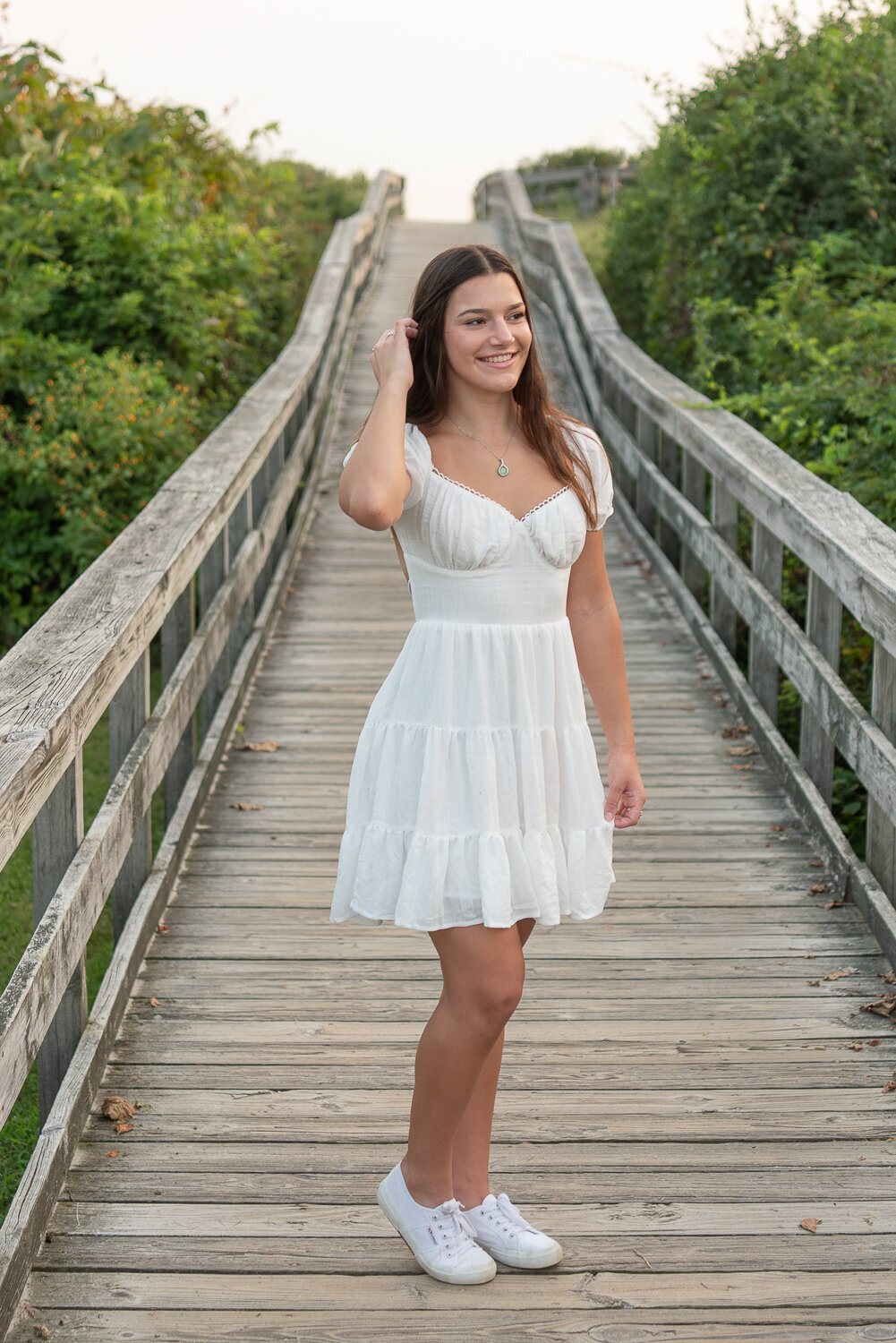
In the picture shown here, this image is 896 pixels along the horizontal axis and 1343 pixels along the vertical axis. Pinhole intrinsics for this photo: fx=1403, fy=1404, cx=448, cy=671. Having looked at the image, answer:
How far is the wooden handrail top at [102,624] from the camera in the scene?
2.30 meters

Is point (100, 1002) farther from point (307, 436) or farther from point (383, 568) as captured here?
point (307, 436)

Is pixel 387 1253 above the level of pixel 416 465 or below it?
below

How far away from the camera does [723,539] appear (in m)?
5.65

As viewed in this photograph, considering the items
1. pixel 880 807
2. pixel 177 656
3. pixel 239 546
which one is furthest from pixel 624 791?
pixel 239 546

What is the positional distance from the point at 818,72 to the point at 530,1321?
8.69 metres

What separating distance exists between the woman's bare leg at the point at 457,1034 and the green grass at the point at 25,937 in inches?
48.5

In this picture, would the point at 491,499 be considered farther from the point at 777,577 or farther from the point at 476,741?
the point at 777,577

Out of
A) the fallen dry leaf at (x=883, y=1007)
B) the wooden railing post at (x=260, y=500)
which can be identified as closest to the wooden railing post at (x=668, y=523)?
the wooden railing post at (x=260, y=500)

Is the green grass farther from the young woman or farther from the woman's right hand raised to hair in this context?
the woman's right hand raised to hair

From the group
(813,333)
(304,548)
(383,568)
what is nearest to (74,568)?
(304,548)

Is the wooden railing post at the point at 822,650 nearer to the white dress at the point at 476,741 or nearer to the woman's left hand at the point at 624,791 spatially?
the woman's left hand at the point at 624,791

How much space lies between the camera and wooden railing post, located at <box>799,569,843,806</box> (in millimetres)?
4105

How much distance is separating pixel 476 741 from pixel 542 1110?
1038 millimetres

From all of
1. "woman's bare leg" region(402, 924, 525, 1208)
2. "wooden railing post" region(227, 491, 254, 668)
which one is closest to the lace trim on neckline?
"woman's bare leg" region(402, 924, 525, 1208)
